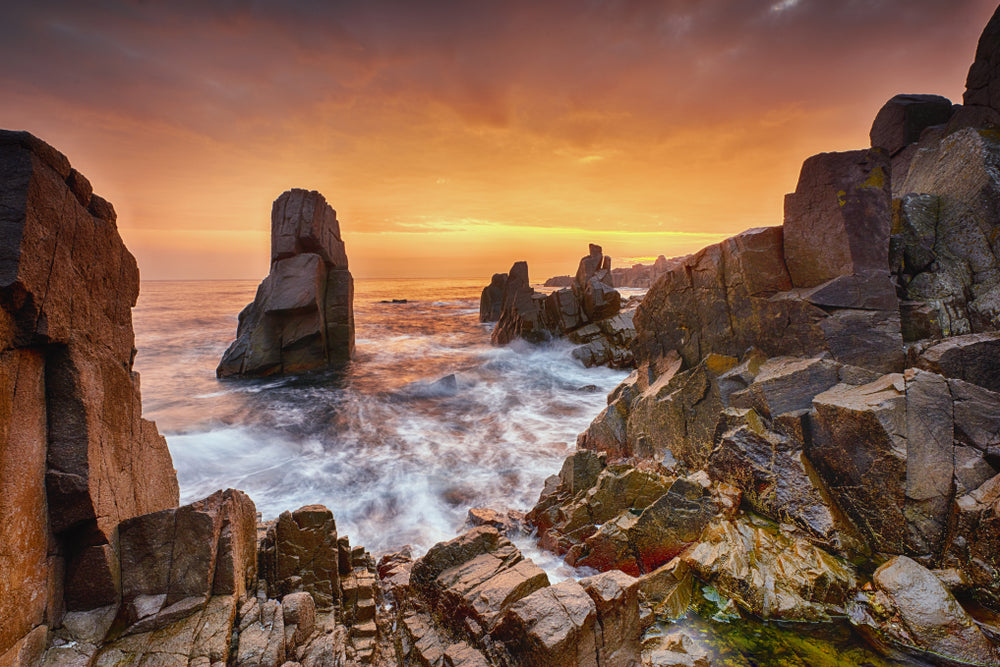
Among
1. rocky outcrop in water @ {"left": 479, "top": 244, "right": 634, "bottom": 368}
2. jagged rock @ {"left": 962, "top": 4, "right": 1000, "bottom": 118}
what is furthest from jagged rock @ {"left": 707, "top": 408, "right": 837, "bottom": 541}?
rocky outcrop in water @ {"left": 479, "top": 244, "right": 634, "bottom": 368}

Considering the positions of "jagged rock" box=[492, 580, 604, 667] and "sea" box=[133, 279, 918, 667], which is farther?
"sea" box=[133, 279, 918, 667]

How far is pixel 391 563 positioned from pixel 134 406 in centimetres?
534

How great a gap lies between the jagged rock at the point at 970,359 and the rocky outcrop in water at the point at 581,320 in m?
20.7

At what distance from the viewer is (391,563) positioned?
8086mm

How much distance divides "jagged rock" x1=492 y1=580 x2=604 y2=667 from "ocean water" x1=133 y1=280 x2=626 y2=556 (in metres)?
5.68

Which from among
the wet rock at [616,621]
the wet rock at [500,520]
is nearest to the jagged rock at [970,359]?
the wet rock at [616,621]

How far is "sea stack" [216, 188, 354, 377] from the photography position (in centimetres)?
2528

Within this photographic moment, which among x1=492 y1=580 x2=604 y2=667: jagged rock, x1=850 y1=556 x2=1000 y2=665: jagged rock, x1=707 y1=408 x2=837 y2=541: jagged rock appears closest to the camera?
x1=492 y1=580 x2=604 y2=667: jagged rock

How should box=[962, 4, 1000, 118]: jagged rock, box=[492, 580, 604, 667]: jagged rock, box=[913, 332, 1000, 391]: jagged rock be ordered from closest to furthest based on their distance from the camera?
box=[492, 580, 604, 667]: jagged rock, box=[913, 332, 1000, 391]: jagged rock, box=[962, 4, 1000, 118]: jagged rock

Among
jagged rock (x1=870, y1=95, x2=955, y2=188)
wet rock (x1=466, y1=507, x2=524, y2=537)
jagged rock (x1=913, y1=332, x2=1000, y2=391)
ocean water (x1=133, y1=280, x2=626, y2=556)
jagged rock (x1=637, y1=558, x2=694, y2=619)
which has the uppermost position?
jagged rock (x1=870, y1=95, x2=955, y2=188)

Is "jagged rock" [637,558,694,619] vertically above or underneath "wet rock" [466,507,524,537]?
above

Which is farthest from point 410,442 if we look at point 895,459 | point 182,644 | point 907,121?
point 907,121

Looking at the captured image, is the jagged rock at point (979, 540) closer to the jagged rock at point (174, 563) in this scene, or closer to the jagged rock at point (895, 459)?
the jagged rock at point (895, 459)

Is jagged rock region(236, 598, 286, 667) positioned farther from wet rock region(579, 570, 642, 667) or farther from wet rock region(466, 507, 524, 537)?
wet rock region(466, 507, 524, 537)
